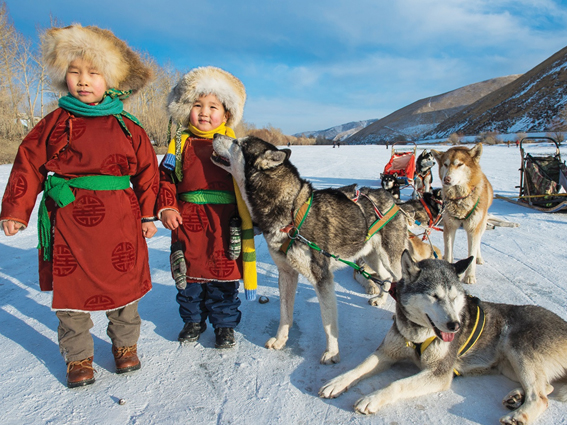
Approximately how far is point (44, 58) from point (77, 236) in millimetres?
1091

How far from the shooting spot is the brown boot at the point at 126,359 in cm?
208

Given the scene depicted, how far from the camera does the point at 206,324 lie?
271 cm

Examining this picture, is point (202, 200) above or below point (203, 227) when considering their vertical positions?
above

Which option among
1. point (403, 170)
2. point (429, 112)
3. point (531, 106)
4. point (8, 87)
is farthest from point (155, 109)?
→ point (429, 112)

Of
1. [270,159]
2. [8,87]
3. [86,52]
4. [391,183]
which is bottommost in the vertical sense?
[391,183]

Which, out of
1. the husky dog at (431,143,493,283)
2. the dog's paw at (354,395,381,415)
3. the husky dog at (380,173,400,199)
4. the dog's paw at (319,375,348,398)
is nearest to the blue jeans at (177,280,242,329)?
the dog's paw at (319,375,348,398)

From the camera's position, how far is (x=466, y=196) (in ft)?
11.8

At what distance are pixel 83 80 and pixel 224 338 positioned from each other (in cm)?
192

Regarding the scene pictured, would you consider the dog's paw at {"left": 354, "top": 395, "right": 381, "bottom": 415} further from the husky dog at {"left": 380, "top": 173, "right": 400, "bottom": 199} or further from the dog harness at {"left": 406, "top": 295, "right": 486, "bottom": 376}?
the husky dog at {"left": 380, "top": 173, "right": 400, "bottom": 199}

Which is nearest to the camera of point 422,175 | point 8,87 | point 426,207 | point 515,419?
point 515,419

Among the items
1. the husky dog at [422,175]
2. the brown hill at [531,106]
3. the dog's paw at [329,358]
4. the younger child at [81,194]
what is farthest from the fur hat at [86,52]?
the brown hill at [531,106]

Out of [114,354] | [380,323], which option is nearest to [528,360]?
[380,323]

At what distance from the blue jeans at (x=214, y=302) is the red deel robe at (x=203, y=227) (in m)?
0.16

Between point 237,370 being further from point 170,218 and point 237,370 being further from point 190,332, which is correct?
point 170,218
